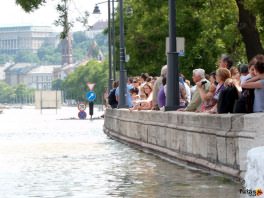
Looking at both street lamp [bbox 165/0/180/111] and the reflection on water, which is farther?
street lamp [bbox 165/0/180/111]

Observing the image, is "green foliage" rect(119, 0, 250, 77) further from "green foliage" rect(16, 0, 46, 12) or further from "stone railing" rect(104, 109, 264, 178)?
"stone railing" rect(104, 109, 264, 178)

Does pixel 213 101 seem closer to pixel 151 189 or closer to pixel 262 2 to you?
pixel 151 189

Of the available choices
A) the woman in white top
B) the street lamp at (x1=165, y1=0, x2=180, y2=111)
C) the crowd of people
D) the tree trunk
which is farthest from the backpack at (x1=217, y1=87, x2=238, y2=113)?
the tree trunk

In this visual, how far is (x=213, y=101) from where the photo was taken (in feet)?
62.1

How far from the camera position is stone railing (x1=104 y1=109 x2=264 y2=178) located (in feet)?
47.5

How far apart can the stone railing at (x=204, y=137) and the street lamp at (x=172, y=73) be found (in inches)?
15.1

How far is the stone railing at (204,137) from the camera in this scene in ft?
47.5

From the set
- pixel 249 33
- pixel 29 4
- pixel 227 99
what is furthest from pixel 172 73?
pixel 29 4

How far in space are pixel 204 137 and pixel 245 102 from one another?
7.40 ft

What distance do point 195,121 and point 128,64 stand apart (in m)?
49.4

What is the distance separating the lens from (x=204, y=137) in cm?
1766

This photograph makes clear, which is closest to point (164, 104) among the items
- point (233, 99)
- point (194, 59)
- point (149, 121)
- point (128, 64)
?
point (149, 121)

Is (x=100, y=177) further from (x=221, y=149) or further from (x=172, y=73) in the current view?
(x=172, y=73)

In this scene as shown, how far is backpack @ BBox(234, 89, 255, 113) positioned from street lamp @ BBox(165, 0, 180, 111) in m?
7.39
